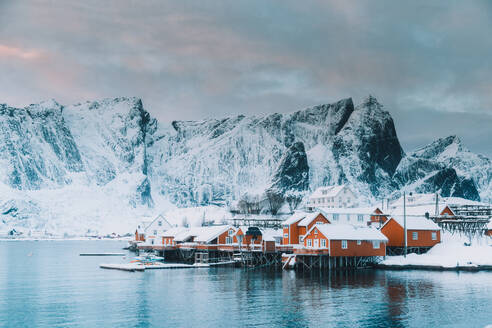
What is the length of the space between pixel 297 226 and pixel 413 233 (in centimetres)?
1858

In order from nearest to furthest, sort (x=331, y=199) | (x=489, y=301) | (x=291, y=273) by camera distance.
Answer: (x=489, y=301) < (x=291, y=273) < (x=331, y=199)

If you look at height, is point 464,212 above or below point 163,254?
above

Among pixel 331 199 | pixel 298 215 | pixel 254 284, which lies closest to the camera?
pixel 254 284

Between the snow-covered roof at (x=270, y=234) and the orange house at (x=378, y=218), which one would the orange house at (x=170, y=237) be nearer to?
the snow-covered roof at (x=270, y=234)

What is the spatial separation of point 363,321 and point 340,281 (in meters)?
24.6

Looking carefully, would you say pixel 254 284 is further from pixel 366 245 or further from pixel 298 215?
pixel 298 215

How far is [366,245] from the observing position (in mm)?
78438

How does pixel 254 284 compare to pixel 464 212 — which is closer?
pixel 254 284

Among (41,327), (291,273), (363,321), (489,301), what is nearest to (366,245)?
(291,273)

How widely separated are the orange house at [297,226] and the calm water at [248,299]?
14255mm

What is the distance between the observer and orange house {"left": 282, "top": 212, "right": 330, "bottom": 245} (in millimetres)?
87438

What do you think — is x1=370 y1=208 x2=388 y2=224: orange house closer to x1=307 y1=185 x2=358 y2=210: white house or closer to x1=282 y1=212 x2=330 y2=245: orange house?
x1=282 y1=212 x2=330 y2=245: orange house

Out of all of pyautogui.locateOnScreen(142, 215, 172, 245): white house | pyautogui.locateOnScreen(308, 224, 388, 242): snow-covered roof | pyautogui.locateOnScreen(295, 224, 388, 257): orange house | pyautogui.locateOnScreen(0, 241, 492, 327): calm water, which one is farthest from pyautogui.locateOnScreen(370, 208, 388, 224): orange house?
pyautogui.locateOnScreen(142, 215, 172, 245): white house

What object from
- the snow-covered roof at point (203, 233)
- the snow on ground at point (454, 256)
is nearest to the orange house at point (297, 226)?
the snow on ground at point (454, 256)
